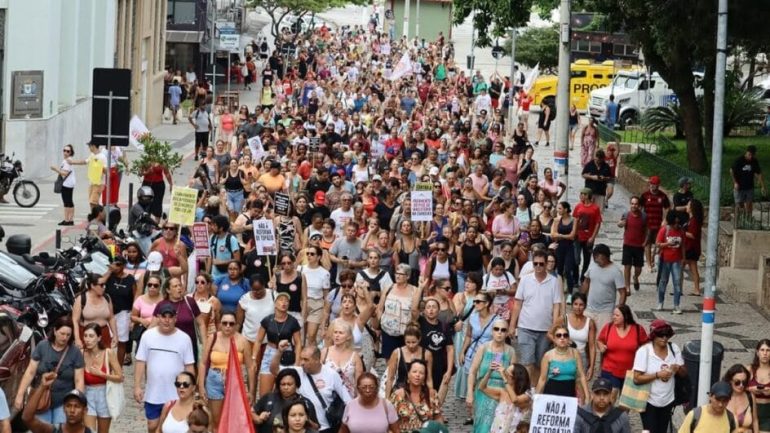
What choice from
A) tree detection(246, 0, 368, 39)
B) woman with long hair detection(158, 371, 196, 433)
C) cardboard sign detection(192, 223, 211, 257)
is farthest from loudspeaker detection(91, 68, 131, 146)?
tree detection(246, 0, 368, 39)

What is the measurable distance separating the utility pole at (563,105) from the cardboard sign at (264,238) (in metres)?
9.10

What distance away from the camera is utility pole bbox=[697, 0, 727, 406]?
16.3 m

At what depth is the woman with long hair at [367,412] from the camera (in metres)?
13.3

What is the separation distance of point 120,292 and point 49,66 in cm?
2115

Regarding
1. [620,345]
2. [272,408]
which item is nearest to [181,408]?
[272,408]

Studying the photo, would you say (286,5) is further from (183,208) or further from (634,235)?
(183,208)

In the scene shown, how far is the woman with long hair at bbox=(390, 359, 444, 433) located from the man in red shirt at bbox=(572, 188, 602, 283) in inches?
370

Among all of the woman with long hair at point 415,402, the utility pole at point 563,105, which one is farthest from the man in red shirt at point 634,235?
the woman with long hair at point 415,402

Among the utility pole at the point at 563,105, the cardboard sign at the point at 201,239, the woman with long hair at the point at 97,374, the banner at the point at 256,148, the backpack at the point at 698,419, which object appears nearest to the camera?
the backpack at the point at 698,419

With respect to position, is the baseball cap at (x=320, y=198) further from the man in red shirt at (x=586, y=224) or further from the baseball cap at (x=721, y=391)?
the baseball cap at (x=721, y=391)

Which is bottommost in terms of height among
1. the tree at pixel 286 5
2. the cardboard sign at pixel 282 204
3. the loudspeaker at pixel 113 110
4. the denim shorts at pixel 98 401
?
the denim shorts at pixel 98 401

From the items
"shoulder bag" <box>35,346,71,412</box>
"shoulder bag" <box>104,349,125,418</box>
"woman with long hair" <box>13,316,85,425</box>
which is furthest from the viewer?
"shoulder bag" <box>104,349,125,418</box>

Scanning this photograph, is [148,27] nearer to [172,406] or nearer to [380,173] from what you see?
[380,173]

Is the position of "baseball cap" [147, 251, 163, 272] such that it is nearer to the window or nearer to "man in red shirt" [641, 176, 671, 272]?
"man in red shirt" [641, 176, 671, 272]
